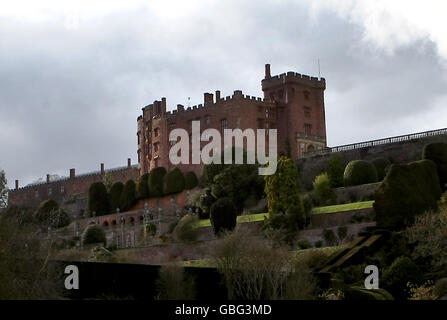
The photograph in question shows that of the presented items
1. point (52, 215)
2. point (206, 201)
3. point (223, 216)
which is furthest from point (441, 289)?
point (52, 215)

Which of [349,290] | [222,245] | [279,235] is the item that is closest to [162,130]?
[279,235]

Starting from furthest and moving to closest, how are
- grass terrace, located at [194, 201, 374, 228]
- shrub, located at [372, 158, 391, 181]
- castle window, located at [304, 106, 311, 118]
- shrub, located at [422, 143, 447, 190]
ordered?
castle window, located at [304, 106, 311, 118] < shrub, located at [372, 158, 391, 181] < grass terrace, located at [194, 201, 374, 228] < shrub, located at [422, 143, 447, 190]

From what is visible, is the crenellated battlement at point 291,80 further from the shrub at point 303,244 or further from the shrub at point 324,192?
the shrub at point 303,244

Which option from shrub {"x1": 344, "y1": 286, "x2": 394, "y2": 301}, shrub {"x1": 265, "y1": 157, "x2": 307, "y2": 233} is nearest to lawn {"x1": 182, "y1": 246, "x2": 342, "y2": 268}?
shrub {"x1": 265, "y1": 157, "x2": 307, "y2": 233}

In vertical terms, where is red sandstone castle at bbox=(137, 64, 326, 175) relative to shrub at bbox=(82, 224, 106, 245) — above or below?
above

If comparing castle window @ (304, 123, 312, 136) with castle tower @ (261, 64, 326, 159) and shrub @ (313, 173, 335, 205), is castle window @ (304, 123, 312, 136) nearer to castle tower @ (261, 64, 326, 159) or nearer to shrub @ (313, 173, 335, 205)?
castle tower @ (261, 64, 326, 159)

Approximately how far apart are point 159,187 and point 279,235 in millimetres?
25723

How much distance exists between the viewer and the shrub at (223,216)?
4700 cm

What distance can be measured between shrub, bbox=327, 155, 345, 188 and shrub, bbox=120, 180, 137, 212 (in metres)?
18.4

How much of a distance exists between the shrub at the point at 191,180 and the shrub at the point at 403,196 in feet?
90.2

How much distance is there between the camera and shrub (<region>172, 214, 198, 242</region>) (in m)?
49.7

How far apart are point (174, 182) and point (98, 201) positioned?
21.8ft

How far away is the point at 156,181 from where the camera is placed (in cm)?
6744

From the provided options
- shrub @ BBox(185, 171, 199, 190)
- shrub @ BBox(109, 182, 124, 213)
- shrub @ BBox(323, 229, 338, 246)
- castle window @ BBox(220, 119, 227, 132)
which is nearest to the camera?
shrub @ BBox(323, 229, 338, 246)
